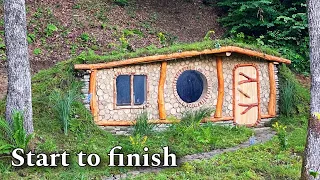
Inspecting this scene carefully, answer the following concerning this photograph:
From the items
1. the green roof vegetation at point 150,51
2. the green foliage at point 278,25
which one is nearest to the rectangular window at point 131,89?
the green roof vegetation at point 150,51

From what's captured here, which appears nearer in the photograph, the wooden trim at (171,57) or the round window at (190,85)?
the wooden trim at (171,57)

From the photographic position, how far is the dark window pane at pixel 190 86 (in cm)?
1018

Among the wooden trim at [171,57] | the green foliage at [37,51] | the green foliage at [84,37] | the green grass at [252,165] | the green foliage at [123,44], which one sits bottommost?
the green grass at [252,165]

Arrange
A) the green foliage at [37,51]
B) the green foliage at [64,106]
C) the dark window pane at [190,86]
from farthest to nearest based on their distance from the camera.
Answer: the green foliage at [37,51], the dark window pane at [190,86], the green foliage at [64,106]

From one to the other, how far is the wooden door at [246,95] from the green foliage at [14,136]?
233 inches

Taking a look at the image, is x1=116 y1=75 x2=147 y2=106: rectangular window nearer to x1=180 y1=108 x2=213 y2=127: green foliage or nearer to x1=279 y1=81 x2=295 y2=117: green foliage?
x1=180 y1=108 x2=213 y2=127: green foliage

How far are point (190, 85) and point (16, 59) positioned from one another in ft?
15.4

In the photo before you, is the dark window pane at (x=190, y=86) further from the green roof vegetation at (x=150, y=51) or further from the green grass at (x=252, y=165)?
the green grass at (x=252, y=165)

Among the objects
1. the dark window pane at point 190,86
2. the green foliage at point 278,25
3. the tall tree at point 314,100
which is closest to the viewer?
the tall tree at point 314,100

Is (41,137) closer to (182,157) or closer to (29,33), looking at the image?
(182,157)

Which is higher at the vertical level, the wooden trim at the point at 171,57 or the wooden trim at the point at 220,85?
the wooden trim at the point at 171,57

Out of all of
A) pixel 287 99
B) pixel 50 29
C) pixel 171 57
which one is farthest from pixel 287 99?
pixel 50 29

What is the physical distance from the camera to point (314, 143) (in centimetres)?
618

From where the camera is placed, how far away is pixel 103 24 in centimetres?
1462
